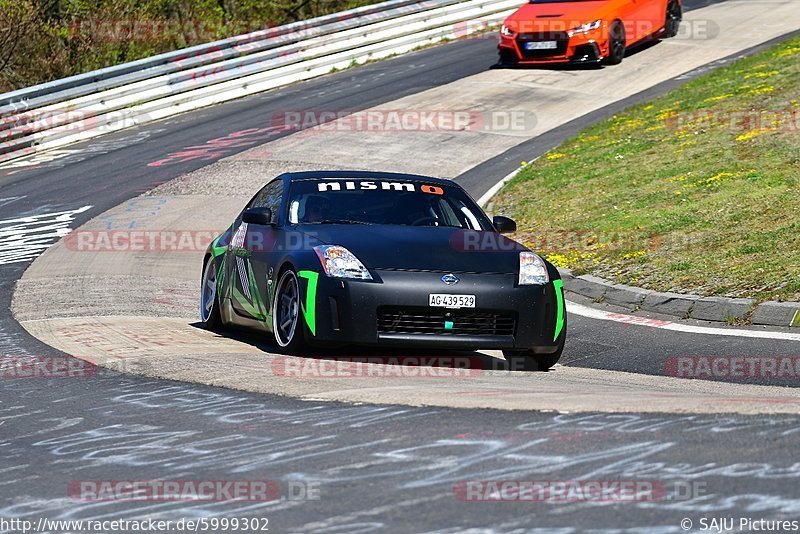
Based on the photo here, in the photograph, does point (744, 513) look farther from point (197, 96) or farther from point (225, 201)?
point (197, 96)

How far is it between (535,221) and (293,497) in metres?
11.1

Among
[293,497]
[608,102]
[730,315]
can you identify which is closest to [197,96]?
[608,102]

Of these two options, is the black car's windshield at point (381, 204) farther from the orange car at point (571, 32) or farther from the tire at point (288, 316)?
the orange car at point (571, 32)

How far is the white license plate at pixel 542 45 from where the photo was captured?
85.4 feet

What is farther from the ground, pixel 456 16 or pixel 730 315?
pixel 456 16

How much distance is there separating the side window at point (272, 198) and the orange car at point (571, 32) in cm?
1598

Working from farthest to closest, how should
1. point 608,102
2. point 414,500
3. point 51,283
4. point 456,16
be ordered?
point 456,16 → point 608,102 → point 51,283 → point 414,500

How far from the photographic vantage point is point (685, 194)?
15.3 metres

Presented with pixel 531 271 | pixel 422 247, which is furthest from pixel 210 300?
pixel 531 271

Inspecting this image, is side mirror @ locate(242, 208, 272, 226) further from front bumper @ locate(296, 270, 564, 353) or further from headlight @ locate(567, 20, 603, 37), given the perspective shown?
headlight @ locate(567, 20, 603, 37)

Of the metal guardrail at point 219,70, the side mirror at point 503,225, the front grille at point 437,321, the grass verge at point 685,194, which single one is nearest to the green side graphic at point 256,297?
the front grille at point 437,321

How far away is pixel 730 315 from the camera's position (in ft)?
35.0

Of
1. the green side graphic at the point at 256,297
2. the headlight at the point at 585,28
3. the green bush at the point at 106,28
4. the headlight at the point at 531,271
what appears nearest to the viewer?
the headlight at the point at 531,271

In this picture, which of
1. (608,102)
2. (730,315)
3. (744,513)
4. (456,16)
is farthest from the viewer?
(456,16)
